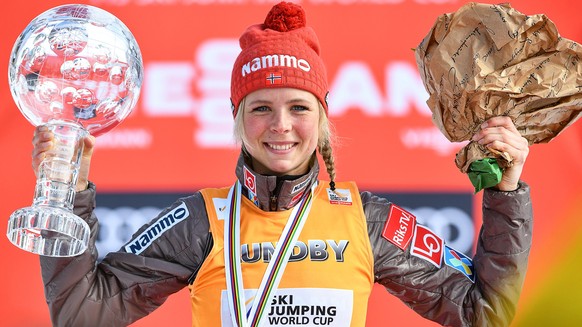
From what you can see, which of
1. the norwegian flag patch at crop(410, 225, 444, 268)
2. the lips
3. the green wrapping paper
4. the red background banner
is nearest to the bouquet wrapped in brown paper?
the green wrapping paper

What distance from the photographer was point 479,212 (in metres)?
3.78

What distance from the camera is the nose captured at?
242 cm

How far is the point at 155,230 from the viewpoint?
2533mm

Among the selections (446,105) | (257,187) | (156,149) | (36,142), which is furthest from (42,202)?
(156,149)

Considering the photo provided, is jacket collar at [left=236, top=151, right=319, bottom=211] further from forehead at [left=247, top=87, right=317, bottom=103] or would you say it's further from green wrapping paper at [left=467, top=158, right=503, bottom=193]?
green wrapping paper at [left=467, top=158, right=503, bottom=193]

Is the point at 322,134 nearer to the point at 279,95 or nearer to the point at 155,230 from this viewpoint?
the point at 279,95

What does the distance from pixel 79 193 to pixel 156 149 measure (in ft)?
4.98

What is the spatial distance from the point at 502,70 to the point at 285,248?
0.69 metres

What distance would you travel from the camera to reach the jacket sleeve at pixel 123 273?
2.38 m

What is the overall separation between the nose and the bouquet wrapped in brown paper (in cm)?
38

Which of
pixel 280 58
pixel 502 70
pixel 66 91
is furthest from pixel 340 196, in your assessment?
pixel 66 91

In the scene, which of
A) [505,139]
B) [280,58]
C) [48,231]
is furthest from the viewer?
[280,58]

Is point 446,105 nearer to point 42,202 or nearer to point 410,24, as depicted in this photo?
point 42,202

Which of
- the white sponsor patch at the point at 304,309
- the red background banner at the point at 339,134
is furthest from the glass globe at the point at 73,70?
the red background banner at the point at 339,134
